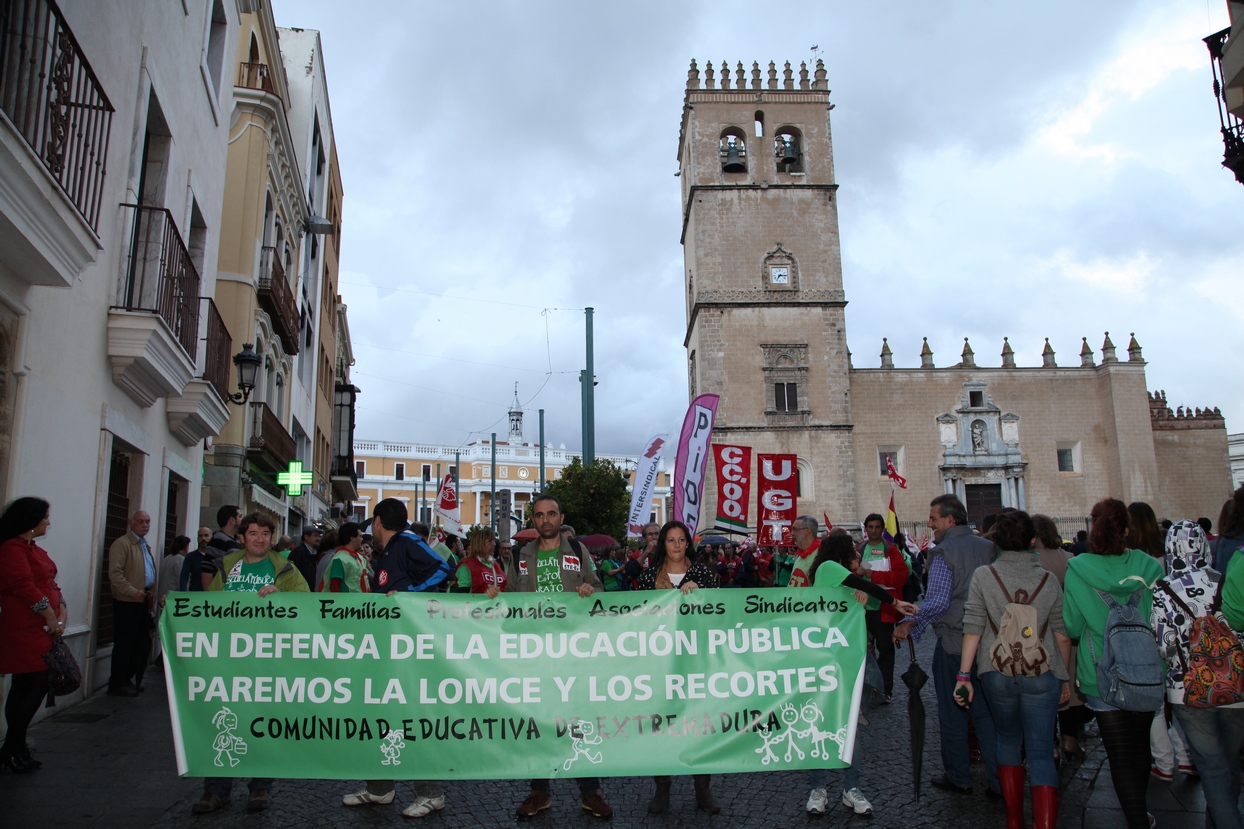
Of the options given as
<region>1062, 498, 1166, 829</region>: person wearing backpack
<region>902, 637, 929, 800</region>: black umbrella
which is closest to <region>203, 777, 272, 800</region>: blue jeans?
<region>902, 637, 929, 800</region>: black umbrella

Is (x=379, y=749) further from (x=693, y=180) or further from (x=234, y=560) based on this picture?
(x=693, y=180)

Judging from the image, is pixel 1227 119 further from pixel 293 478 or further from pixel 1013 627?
pixel 293 478

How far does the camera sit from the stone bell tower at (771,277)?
139ft

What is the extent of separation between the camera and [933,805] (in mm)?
5359

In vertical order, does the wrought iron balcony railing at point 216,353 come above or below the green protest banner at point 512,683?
above

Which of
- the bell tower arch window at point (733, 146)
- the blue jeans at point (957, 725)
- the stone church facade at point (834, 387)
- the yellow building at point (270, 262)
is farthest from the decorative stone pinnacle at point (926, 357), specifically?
the blue jeans at point (957, 725)

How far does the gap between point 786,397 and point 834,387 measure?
2349 millimetres

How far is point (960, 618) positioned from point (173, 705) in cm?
468

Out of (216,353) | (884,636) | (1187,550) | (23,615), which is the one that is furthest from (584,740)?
(216,353)

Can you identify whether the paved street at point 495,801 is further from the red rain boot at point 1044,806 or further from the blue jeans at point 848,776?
the red rain boot at point 1044,806

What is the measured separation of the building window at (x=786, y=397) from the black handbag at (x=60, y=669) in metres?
38.6

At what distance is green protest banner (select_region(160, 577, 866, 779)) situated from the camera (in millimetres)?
5043

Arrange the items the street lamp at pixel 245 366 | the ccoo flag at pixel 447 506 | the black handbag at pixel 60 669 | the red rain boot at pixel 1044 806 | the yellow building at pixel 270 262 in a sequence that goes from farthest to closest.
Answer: the ccoo flag at pixel 447 506 → the yellow building at pixel 270 262 → the street lamp at pixel 245 366 → the black handbag at pixel 60 669 → the red rain boot at pixel 1044 806

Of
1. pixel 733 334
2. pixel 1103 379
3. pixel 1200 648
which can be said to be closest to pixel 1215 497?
pixel 1103 379
